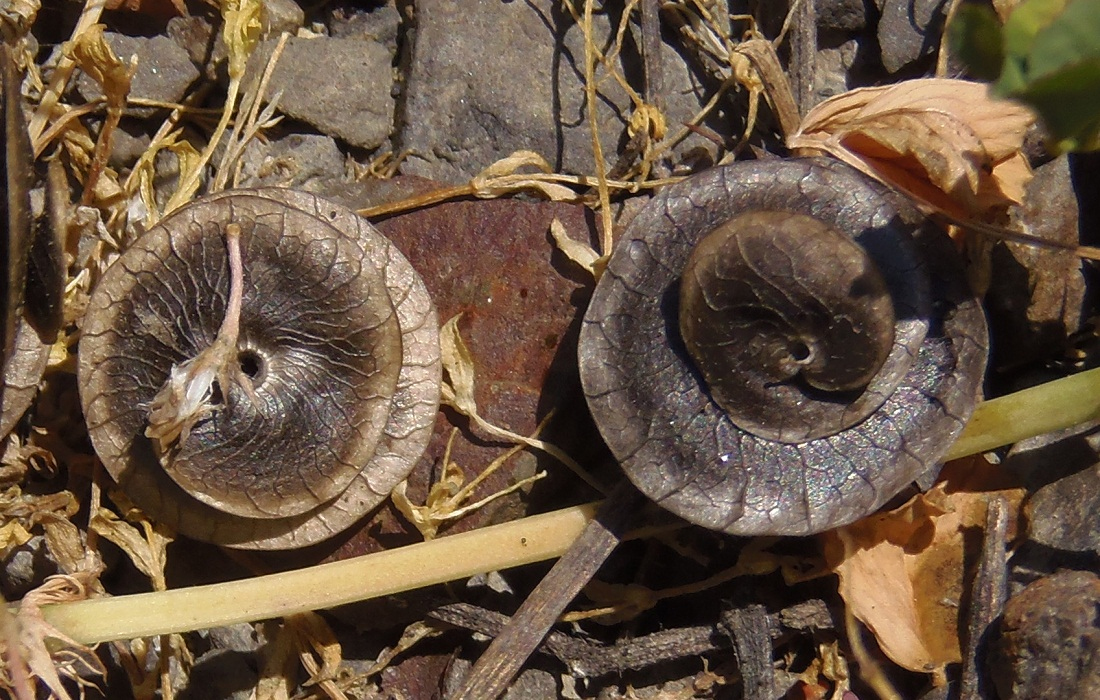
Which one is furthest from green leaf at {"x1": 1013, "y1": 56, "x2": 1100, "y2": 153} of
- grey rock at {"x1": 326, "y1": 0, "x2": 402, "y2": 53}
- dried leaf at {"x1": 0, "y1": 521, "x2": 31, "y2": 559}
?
dried leaf at {"x1": 0, "y1": 521, "x2": 31, "y2": 559}

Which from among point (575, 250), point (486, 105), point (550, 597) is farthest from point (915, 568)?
point (486, 105)

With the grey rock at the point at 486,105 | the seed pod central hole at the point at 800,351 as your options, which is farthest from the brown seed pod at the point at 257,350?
the seed pod central hole at the point at 800,351

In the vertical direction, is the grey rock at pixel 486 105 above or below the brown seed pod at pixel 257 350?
above

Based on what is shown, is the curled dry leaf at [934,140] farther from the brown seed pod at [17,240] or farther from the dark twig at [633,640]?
the brown seed pod at [17,240]

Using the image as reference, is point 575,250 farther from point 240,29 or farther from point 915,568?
point 915,568

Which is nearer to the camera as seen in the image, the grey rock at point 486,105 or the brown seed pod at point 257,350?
the brown seed pod at point 257,350

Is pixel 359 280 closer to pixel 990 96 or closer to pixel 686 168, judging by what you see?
pixel 686 168

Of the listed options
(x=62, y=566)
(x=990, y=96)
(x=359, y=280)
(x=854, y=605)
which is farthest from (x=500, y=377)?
(x=990, y=96)
